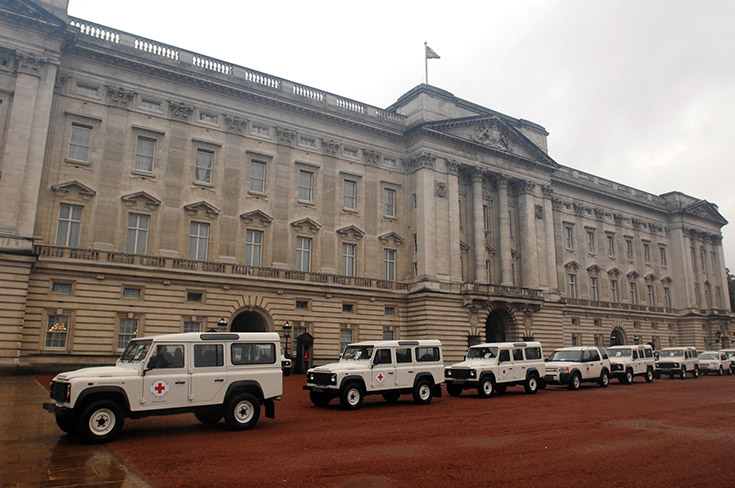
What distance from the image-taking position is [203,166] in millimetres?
35375

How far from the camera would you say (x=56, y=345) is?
93.5 feet

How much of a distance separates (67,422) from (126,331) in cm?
2014

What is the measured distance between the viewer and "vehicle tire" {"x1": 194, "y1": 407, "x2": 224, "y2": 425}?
14.1 metres

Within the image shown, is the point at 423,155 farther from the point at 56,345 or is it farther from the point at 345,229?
the point at 56,345

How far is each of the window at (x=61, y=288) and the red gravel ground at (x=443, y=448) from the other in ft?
54.8

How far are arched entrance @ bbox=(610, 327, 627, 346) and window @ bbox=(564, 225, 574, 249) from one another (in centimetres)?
1100

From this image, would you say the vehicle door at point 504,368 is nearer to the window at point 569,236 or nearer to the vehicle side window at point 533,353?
the vehicle side window at point 533,353

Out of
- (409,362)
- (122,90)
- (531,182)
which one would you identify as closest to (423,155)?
(531,182)

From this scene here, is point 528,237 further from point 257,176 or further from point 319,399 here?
point 319,399

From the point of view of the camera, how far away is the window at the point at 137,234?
3197 cm

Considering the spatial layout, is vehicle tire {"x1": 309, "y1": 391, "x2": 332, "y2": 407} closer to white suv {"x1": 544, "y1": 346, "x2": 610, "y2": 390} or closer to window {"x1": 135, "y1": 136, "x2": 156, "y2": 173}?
white suv {"x1": 544, "y1": 346, "x2": 610, "y2": 390}

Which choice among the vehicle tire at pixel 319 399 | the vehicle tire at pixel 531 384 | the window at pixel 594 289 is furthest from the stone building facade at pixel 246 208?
the vehicle tire at pixel 319 399

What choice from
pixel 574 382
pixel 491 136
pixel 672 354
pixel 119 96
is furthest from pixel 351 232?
pixel 672 354

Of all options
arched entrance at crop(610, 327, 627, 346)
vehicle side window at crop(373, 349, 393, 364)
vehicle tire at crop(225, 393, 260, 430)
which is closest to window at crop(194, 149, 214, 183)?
vehicle side window at crop(373, 349, 393, 364)
